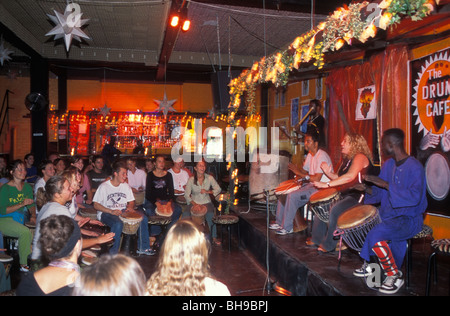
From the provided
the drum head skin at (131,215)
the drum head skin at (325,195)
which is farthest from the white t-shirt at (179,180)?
the drum head skin at (325,195)

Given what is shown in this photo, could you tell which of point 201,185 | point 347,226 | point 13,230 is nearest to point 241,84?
point 201,185

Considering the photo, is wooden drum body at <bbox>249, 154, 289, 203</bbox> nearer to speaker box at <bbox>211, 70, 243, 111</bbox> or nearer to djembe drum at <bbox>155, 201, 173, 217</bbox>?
speaker box at <bbox>211, 70, 243, 111</bbox>

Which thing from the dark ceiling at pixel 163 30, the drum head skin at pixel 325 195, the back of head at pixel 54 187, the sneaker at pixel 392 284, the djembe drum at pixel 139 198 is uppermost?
the dark ceiling at pixel 163 30

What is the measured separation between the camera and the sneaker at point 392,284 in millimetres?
3492

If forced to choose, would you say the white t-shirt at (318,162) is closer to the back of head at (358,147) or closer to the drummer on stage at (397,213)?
the back of head at (358,147)

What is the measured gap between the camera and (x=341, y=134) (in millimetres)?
7645

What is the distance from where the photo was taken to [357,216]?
13.4 feet

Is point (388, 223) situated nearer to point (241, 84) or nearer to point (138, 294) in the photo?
point (138, 294)

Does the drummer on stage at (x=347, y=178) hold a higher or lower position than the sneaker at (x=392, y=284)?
higher

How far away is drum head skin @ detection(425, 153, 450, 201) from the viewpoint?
514 cm

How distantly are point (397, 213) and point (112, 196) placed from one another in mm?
4505

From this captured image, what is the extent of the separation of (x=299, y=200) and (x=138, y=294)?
458cm

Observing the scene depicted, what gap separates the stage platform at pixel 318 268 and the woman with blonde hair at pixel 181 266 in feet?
6.98

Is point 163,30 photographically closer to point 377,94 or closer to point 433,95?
point 377,94
